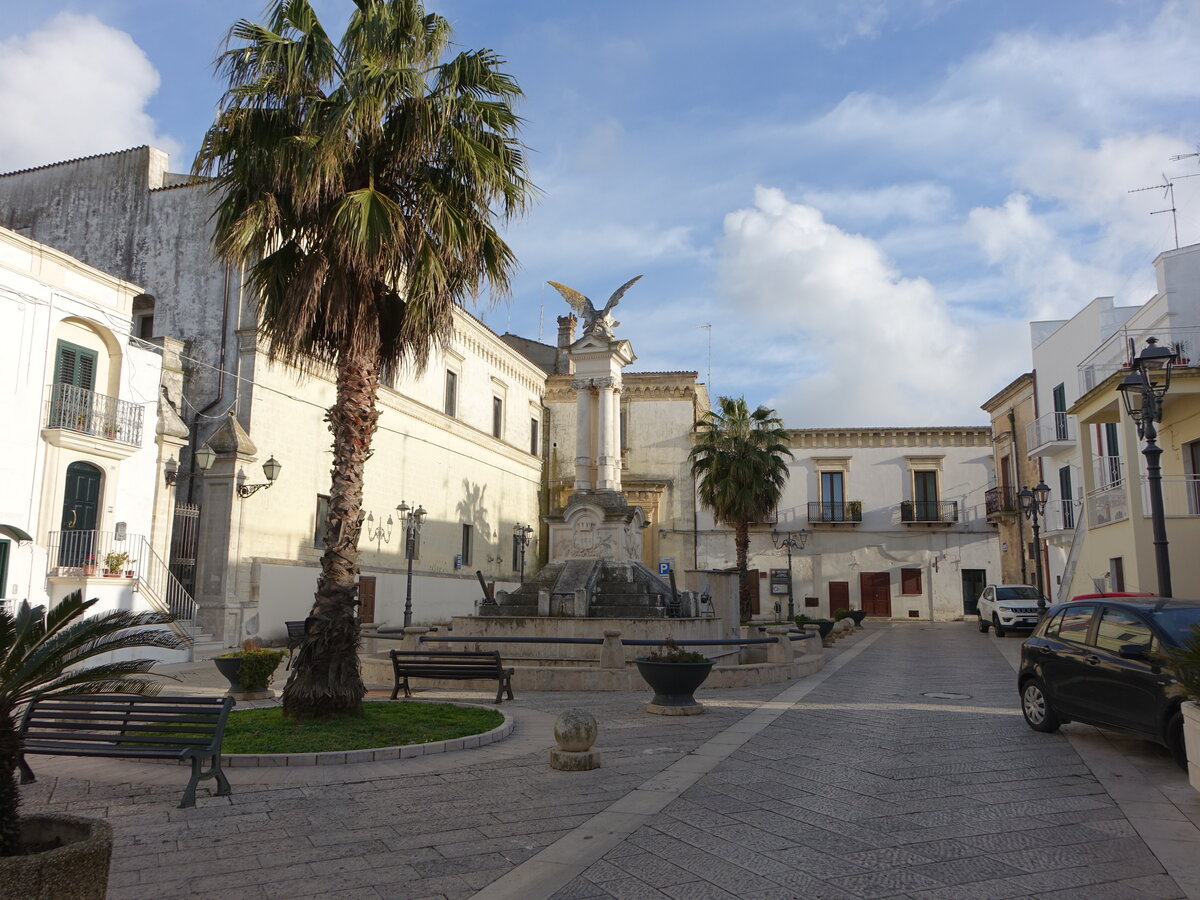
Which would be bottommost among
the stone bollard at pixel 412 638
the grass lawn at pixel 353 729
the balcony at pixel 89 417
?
the grass lawn at pixel 353 729

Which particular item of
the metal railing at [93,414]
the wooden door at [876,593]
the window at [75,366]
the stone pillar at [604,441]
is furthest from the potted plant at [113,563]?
the wooden door at [876,593]

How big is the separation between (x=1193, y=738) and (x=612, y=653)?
9024 millimetres

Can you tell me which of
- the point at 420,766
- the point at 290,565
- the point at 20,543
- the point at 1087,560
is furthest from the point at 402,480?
the point at 420,766

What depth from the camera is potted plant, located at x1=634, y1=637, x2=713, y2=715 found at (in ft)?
36.7

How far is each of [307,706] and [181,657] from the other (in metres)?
11.9

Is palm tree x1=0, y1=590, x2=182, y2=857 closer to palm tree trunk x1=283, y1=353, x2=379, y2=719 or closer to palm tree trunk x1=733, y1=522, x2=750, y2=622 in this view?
palm tree trunk x1=283, y1=353, x2=379, y2=719

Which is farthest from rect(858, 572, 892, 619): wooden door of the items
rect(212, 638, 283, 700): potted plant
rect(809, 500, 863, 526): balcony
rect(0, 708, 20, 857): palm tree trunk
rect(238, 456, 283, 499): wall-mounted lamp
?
rect(0, 708, 20, 857): palm tree trunk

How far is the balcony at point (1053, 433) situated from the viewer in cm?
2978

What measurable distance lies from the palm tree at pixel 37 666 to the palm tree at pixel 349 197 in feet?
15.9

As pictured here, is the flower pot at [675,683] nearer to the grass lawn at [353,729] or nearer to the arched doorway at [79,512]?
the grass lawn at [353,729]

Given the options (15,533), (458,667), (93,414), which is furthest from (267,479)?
(458,667)

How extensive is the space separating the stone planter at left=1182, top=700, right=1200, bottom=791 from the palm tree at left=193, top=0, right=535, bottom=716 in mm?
7861

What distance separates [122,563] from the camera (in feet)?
62.1

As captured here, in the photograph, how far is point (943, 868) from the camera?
5.14 metres
